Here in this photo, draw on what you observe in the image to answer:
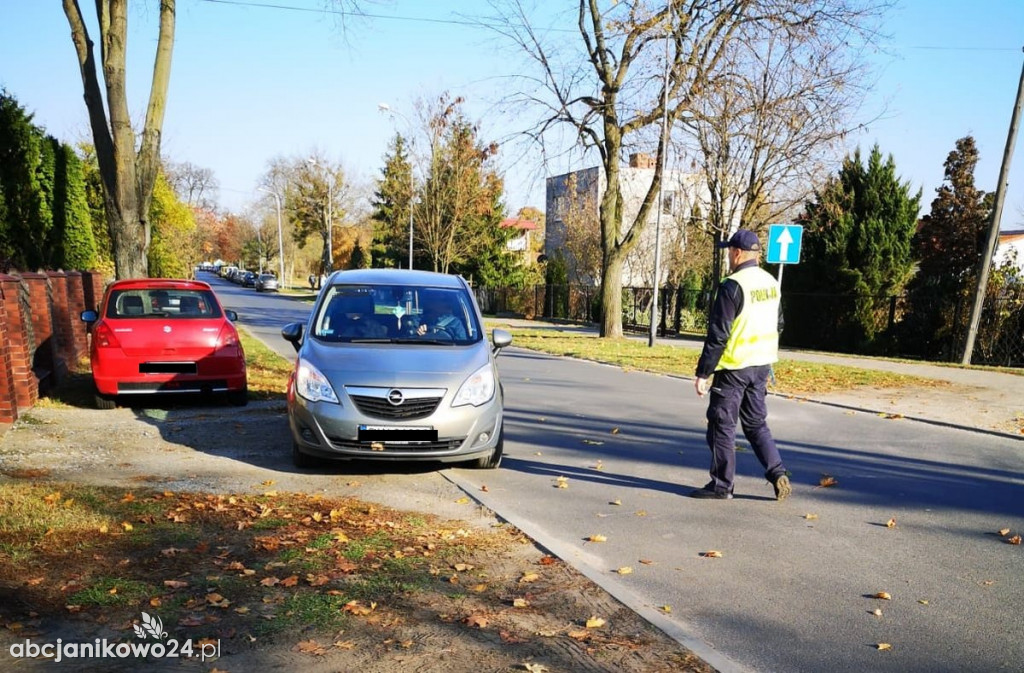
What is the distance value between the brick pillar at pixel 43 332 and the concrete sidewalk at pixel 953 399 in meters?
10.7

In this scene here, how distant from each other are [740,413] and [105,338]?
23.5 ft

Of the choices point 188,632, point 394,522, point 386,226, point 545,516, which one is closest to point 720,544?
point 545,516

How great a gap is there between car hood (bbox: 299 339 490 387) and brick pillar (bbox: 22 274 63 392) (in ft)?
17.9

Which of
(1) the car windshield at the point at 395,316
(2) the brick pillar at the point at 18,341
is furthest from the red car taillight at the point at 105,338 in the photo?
(1) the car windshield at the point at 395,316

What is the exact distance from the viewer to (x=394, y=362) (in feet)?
22.0

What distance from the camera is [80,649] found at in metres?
3.42

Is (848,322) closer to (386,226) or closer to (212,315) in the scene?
(212,315)

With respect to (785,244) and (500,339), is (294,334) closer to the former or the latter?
(500,339)

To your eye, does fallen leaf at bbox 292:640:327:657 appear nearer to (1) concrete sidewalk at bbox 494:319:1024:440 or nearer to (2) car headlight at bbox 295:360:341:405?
(2) car headlight at bbox 295:360:341:405

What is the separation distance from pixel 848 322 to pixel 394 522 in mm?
21394

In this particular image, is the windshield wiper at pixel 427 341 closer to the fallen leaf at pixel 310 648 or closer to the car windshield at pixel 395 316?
the car windshield at pixel 395 316

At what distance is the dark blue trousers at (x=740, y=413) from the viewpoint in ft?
19.6

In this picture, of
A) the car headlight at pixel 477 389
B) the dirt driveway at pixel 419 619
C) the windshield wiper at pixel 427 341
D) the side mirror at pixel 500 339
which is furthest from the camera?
the side mirror at pixel 500 339

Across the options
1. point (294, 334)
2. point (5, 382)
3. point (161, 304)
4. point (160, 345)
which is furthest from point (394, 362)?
point (161, 304)
